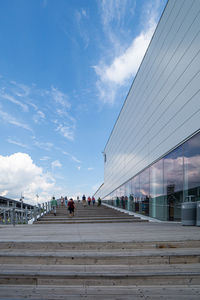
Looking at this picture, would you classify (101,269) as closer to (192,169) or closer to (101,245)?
(101,245)

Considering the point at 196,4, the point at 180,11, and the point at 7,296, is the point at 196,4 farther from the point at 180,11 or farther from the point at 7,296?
the point at 7,296

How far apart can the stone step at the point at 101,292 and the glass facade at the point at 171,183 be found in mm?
6029

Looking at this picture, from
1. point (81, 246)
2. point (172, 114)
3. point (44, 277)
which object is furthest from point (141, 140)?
point (44, 277)

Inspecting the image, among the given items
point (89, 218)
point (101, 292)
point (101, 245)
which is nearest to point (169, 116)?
point (101, 245)

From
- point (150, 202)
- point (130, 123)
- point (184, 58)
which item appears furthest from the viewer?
point (130, 123)

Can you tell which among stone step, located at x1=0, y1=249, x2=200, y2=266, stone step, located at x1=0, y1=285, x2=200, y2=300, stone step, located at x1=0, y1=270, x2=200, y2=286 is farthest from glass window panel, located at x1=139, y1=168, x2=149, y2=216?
stone step, located at x1=0, y1=285, x2=200, y2=300

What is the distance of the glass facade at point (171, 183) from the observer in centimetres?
976

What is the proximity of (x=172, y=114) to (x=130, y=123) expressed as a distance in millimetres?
9371

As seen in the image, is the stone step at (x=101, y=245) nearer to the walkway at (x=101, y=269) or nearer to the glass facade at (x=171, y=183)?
the walkway at (x=101, y=269)

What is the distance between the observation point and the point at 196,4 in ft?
31.7

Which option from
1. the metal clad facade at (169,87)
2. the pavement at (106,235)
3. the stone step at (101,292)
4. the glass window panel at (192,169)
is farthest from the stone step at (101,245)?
the metal clad facade at (169,87)

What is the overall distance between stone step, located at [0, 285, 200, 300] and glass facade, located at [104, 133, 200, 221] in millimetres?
6029

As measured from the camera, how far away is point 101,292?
380cm

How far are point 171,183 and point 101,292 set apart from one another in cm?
869
